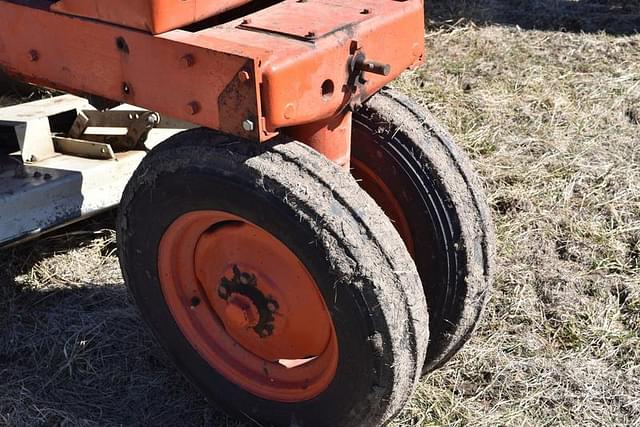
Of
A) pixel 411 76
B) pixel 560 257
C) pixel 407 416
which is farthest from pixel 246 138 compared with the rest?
pixel 411 76

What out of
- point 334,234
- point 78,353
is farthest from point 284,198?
point 78,353

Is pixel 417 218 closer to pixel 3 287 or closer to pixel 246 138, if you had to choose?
pixel 246 138

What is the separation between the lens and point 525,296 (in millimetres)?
3012

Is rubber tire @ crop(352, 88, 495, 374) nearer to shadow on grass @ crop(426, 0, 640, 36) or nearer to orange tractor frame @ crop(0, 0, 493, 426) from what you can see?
orange tractor frame @ crop(0, 0, 493, 426)

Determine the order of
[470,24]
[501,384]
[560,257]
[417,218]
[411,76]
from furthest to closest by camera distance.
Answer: [470,24] < [411,76] < [560,257] < [501,384] < [417,218]

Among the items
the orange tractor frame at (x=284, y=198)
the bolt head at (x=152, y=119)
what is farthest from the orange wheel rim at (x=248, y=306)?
the bolt head at (x=152, y=119)

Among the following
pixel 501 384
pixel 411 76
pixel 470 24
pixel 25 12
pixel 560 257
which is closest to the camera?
pixel 25 12

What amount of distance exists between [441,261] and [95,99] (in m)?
1.07

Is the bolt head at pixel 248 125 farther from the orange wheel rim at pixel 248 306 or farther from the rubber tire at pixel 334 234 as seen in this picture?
the orange wheel rim at pixel 248 306

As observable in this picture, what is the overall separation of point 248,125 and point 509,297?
1.46 metres

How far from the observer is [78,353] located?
281 centimetres

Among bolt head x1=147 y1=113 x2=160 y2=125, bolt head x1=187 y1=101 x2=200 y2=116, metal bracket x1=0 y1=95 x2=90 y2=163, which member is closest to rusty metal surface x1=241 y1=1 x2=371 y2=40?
bolt head x1=187 y1=101 x2=200 y2=116

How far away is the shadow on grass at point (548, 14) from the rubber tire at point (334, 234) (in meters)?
3.50

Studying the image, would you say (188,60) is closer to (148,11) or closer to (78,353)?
(148,11)
